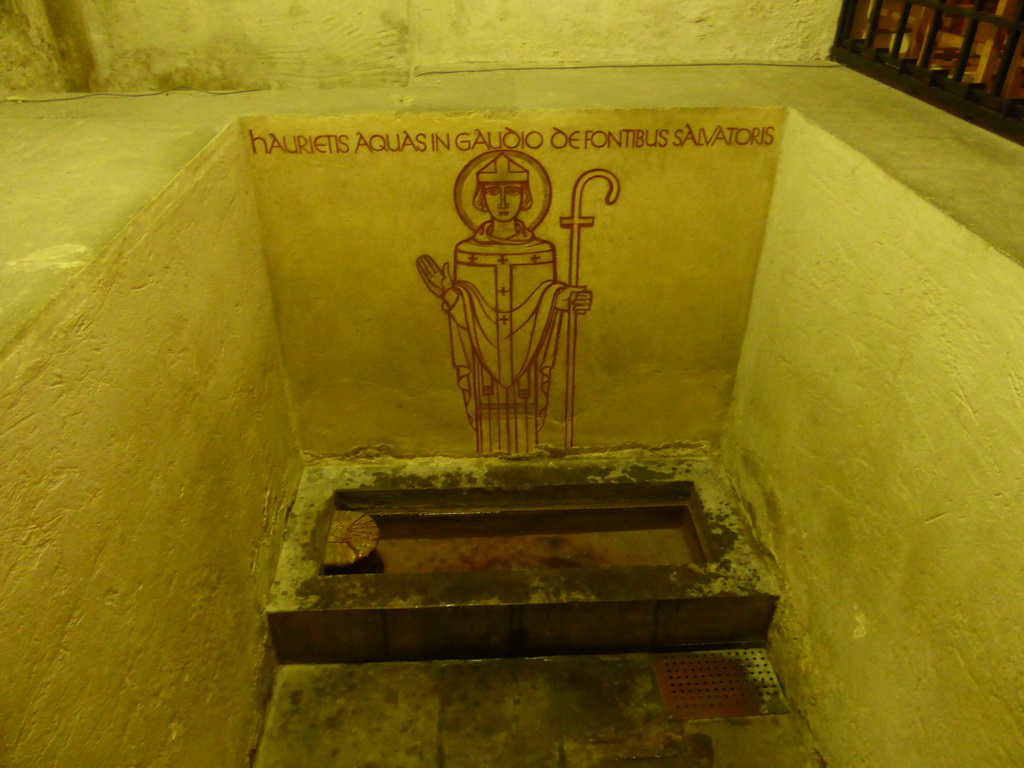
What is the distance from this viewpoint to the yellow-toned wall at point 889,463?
1317mm

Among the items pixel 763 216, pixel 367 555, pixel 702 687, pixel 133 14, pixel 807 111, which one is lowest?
pixel 702 687

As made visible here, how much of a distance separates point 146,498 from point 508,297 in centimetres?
134

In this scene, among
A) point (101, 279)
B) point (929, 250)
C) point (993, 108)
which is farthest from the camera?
point (993, 108)

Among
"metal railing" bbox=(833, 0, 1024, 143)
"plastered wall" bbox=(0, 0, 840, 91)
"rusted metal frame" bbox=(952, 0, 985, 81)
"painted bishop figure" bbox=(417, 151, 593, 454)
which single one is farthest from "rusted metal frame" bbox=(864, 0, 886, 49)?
"painted bishop figure" bbox=(417, 151, 593, 454)

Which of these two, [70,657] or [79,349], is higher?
[79,349]

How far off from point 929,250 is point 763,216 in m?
0.89

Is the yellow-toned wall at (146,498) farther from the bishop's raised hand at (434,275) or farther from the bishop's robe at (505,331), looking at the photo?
the bishop's robe at (505,331)

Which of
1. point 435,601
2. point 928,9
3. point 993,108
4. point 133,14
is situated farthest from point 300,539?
point 928,9

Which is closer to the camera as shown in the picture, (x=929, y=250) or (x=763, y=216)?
(x=929, y=250)

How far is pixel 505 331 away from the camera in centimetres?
256

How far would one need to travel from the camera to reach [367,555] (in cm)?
247

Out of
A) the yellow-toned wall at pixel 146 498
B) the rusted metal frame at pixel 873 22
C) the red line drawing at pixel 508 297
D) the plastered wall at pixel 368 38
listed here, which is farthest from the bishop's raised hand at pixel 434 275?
the rusted metal frame at pixel 873 22

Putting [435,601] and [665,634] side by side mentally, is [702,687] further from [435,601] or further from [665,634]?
[435,601]

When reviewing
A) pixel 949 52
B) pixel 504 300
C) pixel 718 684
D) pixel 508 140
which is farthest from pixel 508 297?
pixel 949 52
